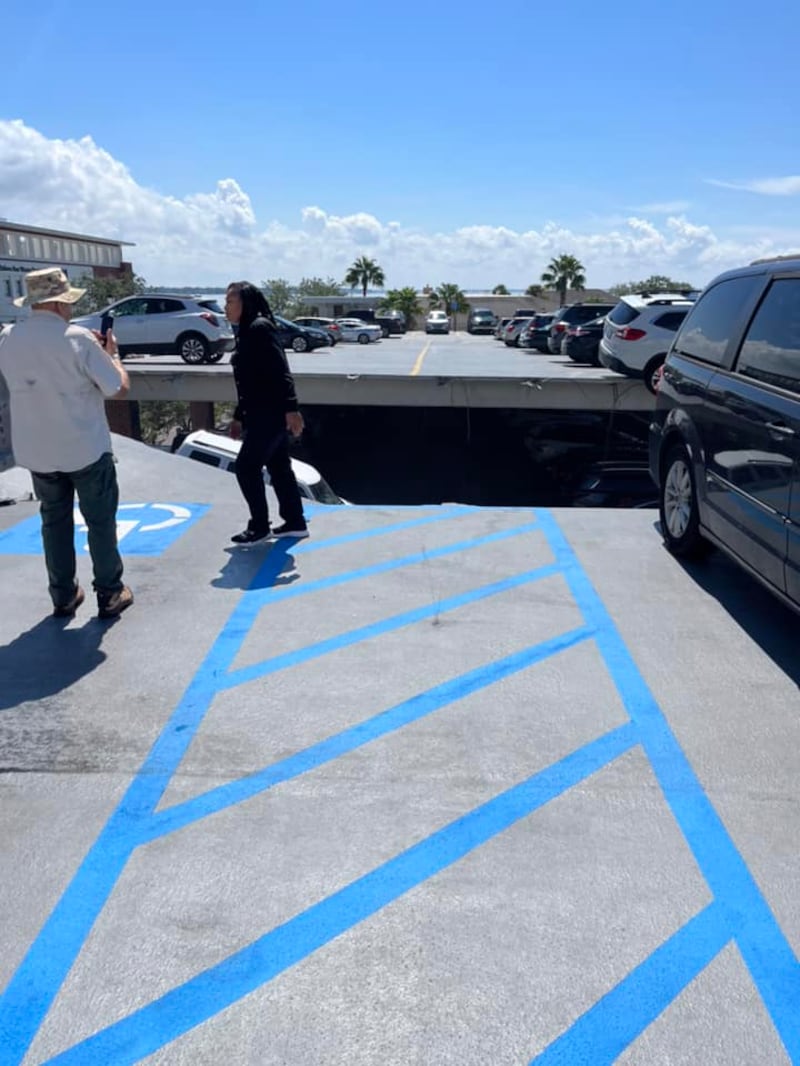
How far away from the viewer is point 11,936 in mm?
2459

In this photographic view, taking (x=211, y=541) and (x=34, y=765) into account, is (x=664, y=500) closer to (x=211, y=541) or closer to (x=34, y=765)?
(x=211, y=541)

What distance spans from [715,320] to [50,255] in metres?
72.6

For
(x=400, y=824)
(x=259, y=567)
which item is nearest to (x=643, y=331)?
(x=259, y=567)

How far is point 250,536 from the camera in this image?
19.9 feet

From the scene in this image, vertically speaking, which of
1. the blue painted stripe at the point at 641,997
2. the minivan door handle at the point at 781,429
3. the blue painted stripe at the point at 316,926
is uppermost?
the minivan door handle at the point at 781,429

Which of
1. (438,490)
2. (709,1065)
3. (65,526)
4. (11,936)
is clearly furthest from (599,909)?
(438,490)

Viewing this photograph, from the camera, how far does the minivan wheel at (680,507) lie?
18.2 feet

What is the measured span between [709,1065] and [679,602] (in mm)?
3231

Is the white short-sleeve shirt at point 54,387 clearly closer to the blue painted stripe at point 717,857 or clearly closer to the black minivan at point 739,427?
the blue painted stripe at point 717,857

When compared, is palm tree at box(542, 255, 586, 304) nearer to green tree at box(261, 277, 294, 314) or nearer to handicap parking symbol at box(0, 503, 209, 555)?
green tree at box(261, 277, 294, 314)

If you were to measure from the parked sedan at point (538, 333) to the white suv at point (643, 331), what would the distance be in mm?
12426

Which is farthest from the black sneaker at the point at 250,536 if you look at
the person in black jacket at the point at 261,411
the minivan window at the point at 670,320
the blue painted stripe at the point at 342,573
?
the minivan window at the point at 670,320

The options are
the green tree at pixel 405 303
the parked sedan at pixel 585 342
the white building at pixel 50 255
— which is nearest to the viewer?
the parked sedan at pixel 585 342

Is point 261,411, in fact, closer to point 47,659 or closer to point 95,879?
point 47,659
